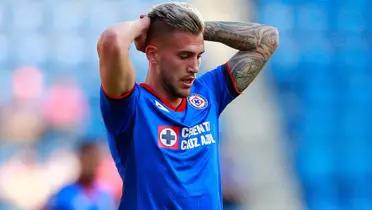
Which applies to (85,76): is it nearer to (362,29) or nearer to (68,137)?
(68,137)

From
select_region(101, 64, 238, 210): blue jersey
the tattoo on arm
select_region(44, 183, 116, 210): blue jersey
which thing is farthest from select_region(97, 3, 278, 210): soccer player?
select_region(44, 183, 116, 210): blue jersey

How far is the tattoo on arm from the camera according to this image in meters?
3.70

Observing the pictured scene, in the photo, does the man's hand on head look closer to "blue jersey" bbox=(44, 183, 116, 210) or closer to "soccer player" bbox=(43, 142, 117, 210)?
"soccer player" bbox=(43, 142, 117, 210)

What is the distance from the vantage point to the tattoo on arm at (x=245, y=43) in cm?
370

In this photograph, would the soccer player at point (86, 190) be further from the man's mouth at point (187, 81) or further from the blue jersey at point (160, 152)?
the man's mouth at point (187, 81)

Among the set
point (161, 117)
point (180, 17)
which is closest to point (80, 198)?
point (161, 117)

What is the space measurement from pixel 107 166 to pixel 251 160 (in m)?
1.24

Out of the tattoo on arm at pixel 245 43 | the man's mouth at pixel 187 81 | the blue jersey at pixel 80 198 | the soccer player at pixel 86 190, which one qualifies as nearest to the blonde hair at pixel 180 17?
the man's mouth at pixel 187 81

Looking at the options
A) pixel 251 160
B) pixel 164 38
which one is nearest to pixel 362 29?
pixel 251 160

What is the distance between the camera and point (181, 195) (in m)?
3.23

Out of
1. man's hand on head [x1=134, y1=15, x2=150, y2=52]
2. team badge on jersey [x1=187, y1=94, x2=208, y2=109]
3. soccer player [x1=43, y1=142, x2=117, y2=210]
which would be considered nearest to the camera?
man's hand on head [x1=134, y1=15, x2=150, y2=52]

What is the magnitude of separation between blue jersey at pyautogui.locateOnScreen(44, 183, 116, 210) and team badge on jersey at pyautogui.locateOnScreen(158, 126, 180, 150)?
2.84 metres

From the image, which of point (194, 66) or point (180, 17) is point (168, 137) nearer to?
point (194, 66)

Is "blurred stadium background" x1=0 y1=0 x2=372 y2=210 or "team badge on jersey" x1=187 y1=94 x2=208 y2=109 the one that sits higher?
"team badge on jersey" x1=187 y1=94 x2=208 y2=109
